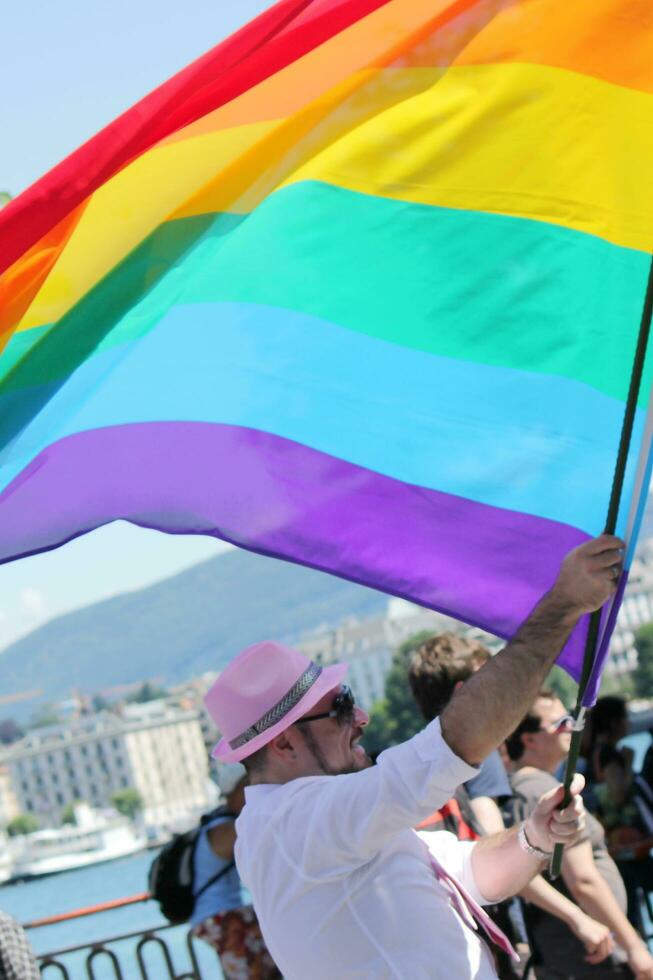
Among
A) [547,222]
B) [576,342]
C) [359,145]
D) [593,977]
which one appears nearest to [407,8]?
[359,145]

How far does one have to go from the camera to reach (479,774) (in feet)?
15.3

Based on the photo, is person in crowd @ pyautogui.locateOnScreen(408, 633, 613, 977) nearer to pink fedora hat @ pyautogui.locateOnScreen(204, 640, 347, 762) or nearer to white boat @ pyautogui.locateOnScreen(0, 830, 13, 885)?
pink fedora hat @ pyautogui.locateOnScreen(204, 640, 347, 762)

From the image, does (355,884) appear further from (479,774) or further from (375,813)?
(479,774)

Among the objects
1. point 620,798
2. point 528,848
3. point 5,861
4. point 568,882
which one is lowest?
point 568,882

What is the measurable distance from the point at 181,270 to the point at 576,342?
0.92m

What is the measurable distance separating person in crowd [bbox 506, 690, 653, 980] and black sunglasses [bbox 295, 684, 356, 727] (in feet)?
4.70

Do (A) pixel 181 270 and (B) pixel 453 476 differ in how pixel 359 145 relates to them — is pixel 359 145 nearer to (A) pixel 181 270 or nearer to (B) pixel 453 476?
(A) pixel 181 270

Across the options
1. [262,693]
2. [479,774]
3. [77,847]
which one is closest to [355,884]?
[262,693]

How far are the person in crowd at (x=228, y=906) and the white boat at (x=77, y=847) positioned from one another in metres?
140

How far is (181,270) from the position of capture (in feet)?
11.5

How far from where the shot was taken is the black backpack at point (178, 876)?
5344mm

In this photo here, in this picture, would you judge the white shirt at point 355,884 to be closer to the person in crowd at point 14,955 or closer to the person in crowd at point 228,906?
the person in crowd at point 14,955

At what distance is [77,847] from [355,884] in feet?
578

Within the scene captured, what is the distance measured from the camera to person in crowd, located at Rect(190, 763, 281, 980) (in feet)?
17.5
